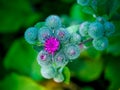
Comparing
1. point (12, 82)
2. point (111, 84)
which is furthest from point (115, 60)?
point (12, 82)

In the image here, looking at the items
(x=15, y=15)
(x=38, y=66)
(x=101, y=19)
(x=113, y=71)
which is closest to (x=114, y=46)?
(x=113, y=71)

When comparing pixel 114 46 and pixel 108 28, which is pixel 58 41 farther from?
pixel 114 46

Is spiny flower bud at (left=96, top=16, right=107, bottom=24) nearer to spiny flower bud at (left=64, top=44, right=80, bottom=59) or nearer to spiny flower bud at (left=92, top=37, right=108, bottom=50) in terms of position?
spiny flower bud at (left=92, top=37, right=108, bottom=50)

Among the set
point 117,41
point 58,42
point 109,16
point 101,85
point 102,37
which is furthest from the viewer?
point 101,85

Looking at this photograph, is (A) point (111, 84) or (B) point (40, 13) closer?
(A) point (111, 84)

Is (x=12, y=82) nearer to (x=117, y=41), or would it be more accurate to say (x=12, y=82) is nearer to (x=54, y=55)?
(x=117, y=41)

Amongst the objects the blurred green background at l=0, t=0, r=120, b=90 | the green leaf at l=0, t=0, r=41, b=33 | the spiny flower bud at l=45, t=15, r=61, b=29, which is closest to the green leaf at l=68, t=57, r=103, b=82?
the blurred green background at l=0, t=0, r=120, b=90

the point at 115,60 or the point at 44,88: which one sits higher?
the point at 115,60
